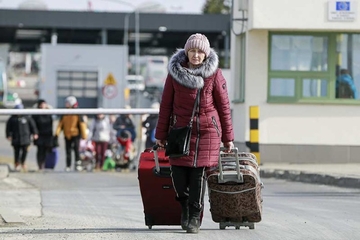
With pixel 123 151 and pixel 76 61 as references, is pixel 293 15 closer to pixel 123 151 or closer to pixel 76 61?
pixel 123 151

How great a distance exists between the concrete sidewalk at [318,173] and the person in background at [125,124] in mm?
4531

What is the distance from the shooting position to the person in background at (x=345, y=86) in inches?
820

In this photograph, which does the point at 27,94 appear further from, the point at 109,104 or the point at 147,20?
the point at 109,104

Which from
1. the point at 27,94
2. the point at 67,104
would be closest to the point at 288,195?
the point at 67,104

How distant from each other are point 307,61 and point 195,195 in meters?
11.5

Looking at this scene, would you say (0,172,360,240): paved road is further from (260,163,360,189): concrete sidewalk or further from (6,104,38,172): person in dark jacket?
(6,104,38,172): person in dark jacket

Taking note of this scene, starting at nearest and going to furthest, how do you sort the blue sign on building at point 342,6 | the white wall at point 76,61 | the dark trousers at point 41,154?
the blue sign on building at point 342,6 < the dark trousers at point 41,154 < the white wall at point 76,61

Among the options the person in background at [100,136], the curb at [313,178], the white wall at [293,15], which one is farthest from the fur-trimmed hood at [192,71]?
the person in background at [100,136]

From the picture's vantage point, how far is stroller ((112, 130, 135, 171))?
23406 mm

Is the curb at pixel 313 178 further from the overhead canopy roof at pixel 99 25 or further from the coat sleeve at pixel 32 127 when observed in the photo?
the overhead canopy roof at pixel 99 25

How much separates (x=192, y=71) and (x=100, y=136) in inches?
581

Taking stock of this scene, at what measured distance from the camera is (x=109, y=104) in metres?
61.1

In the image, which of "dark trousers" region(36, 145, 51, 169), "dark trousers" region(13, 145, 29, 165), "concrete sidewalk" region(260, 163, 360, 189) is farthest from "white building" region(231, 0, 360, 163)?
"dark trousers" region(13, 145, 29, 165)

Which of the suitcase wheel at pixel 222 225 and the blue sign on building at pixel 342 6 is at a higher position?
the blue sign on building at pixel 342 6
